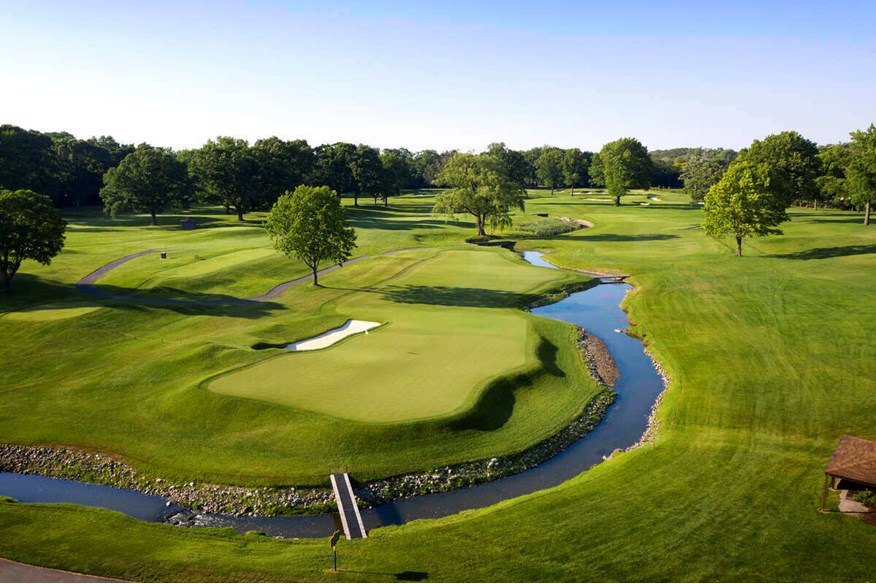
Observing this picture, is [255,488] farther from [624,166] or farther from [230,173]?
[624,166]

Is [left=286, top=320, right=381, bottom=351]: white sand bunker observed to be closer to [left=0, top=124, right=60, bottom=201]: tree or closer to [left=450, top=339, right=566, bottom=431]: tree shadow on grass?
[left=450, top=339, right=566, bottom=431]: tree shadow on grass

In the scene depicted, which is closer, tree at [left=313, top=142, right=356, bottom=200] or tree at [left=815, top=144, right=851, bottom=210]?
tree at [left=815, top=144, right=851, bottom=210]

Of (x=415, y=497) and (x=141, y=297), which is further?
(x=141, y=297)

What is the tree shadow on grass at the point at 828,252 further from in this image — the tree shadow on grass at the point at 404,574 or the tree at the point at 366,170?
the tree at the point at 366,170

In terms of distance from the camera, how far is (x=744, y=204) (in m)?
70.0

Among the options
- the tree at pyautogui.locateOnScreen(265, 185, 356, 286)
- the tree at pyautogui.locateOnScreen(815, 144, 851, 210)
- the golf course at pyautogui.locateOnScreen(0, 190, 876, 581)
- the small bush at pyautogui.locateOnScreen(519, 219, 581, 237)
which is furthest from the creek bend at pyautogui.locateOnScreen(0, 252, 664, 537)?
the tree at pyautogui.locateOnScreen(815, 144, 851, 210)

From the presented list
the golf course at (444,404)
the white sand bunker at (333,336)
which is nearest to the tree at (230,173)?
the golf course at (444,404)

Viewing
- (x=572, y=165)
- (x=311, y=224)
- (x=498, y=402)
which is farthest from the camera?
(x=572, y=165)

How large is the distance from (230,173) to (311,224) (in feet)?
180

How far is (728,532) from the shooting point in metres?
20.5

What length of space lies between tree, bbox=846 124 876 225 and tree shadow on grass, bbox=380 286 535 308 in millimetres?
58812

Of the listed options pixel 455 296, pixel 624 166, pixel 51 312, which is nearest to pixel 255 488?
pixel 51 312

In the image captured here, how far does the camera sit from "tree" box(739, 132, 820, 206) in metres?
95.1

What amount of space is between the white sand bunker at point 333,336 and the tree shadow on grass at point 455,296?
810 centimetres
